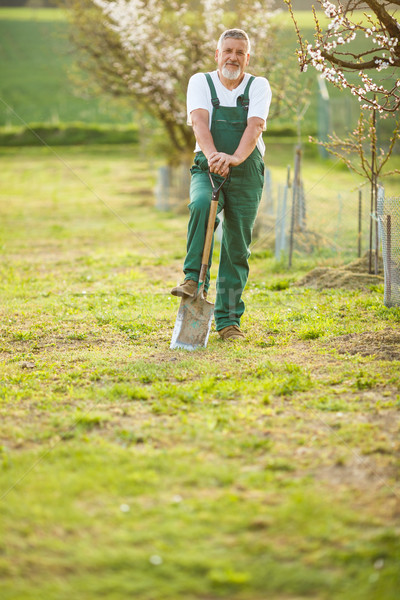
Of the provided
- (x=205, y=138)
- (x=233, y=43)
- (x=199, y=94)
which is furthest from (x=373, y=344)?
(x=233, y=43)

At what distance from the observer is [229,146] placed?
5414 millimetres

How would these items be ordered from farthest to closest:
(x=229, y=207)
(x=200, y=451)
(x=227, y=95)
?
(x=229, y=207) → (x=227, y=95) → (x=200, y=451)

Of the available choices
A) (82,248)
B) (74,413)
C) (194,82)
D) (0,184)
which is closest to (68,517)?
(74,413)

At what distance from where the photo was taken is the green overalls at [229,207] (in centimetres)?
532

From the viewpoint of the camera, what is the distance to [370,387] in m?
4.41

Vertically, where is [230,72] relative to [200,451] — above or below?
above

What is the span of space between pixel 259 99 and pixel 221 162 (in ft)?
2.04

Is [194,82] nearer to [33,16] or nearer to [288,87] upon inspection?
[288,87]

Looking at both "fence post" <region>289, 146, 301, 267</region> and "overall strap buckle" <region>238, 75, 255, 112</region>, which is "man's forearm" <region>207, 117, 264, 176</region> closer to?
"overall strap buckle" <region>238, 75, 255, 112</region>

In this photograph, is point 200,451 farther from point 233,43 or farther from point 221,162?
point 233,43

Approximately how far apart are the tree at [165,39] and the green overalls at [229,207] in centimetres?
731

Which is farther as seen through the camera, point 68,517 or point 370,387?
point 370,387

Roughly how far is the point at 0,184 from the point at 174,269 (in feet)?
47.7

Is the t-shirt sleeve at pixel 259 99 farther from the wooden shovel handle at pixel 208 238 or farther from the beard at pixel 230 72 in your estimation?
the wooden shovel handle at pixel 208 238
